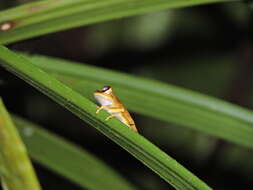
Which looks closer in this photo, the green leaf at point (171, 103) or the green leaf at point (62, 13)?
the green leaf at point (62, 13)

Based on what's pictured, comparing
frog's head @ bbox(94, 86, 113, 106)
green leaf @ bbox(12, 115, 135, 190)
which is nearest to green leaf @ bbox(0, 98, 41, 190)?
frog's head @ bbox(94, 86, 113, 106)

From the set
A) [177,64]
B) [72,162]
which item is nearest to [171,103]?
[72,162]

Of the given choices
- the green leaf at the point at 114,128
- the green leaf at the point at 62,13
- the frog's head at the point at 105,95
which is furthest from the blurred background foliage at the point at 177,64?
the green leaf at the point at 114,128

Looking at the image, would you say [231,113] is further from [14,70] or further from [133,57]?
[133,57]

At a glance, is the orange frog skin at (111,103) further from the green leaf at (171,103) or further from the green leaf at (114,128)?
the green leaf at (114,128)

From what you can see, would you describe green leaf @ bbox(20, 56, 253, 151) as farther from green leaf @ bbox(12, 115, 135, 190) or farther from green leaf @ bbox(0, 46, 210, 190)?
green leaf @ bbox(0, 46, 210, 190)

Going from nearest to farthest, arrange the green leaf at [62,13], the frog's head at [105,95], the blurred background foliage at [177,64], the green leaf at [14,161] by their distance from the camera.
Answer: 1. the green leaf at [14,161]
2. the green leaf at [62,13]
3. the frog's head at [105,95]
4. the blurred background foliage at [177,64]
